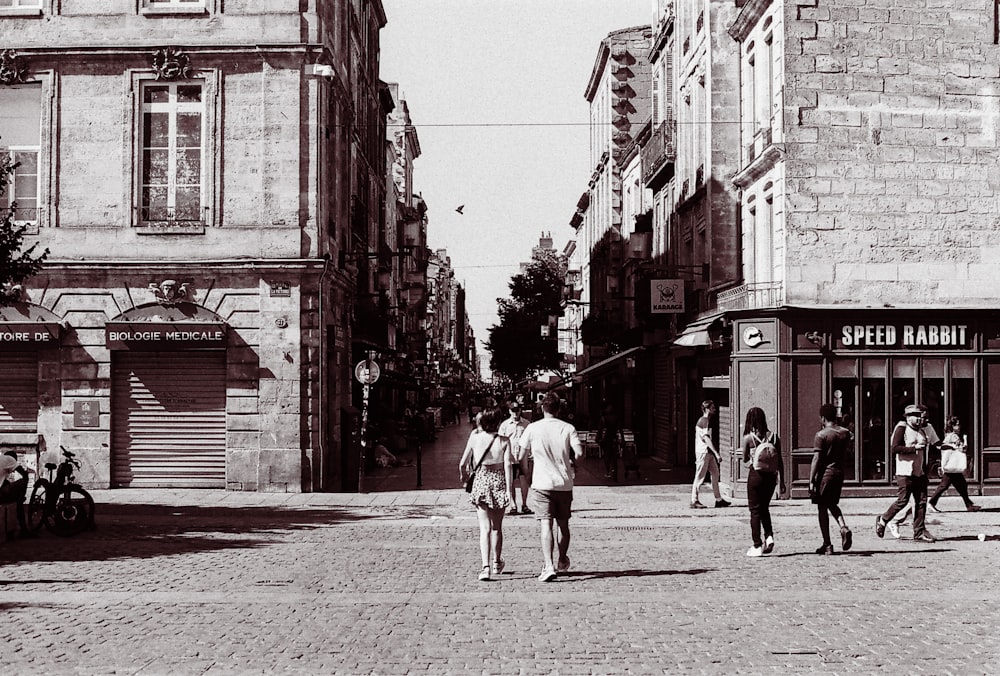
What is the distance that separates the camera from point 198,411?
23094mm

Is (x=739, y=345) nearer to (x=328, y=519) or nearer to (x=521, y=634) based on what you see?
(x=328, y=519)

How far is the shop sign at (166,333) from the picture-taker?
22359mm

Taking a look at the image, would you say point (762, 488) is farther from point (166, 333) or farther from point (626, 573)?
point (166, 333)

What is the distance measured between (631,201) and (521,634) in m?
40.7

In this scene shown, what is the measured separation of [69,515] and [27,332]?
764cm

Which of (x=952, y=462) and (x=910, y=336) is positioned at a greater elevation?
(x=910, y=336)

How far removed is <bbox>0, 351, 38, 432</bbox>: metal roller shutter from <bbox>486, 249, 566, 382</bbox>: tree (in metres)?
50.6

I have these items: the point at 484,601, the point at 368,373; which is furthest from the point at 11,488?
the point at 368,373

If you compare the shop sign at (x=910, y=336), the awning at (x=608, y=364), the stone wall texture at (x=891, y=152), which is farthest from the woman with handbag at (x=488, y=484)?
the awning at (x=608, y=364)

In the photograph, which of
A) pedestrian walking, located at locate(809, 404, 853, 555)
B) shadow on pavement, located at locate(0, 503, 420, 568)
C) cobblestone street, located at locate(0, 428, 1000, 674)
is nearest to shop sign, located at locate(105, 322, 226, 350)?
shadow on pavement, located at locate(0, 503, 420, 568)

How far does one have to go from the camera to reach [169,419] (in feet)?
76.0

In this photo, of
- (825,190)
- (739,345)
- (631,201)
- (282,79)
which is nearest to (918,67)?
(825,190)

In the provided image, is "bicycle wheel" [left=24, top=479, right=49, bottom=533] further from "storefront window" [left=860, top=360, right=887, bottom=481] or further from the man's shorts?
"storefront window" [left=860, top=360, right=887, bottom=481]

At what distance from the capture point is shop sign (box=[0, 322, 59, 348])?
73.5ft
